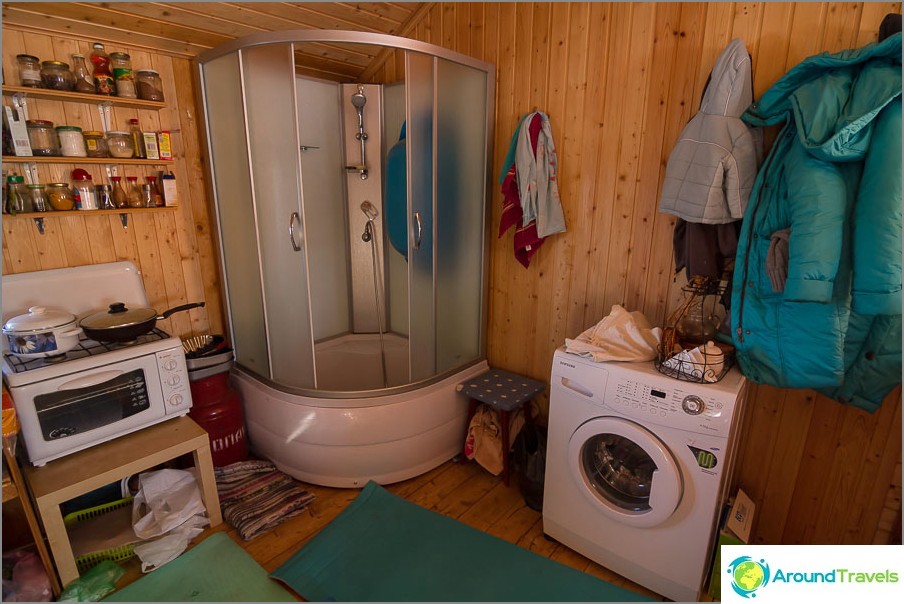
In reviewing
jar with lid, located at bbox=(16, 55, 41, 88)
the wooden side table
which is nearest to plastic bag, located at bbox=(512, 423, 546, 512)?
the wooden side table

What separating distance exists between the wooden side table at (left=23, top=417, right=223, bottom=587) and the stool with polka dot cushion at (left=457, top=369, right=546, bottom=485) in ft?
3.99

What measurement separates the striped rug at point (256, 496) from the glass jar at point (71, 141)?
1557 mm

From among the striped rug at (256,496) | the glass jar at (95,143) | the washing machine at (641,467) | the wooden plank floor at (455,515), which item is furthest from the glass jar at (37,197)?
the washing machine at (641,467)

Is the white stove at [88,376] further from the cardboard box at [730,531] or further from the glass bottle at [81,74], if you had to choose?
the cardboard box at [730,531]

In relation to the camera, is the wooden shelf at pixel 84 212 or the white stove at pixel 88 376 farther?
the wooden shelf at pixel 84 212

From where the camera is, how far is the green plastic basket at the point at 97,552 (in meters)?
1.82

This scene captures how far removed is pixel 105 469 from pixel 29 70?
159 cm

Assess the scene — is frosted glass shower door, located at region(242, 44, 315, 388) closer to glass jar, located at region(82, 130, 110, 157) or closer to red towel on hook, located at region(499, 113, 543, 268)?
glass jar, located at region(82, 130, 110, 157)

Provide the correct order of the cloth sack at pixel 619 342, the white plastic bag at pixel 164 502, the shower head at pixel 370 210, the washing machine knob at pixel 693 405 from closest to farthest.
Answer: the washing machine knob at pixel 693 405 < the cloth sack at pixel 619 342 < the white plastic bag at pixel 164 502 < the shower head at pixel 370 210

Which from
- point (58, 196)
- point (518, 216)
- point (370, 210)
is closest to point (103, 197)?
point (58, 196)

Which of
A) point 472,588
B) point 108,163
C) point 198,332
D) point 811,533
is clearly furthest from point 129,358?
point 811,533

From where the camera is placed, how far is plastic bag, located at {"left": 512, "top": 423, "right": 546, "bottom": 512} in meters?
2.13

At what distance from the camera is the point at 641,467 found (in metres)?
1.78

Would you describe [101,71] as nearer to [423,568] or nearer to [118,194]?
[118,194]
